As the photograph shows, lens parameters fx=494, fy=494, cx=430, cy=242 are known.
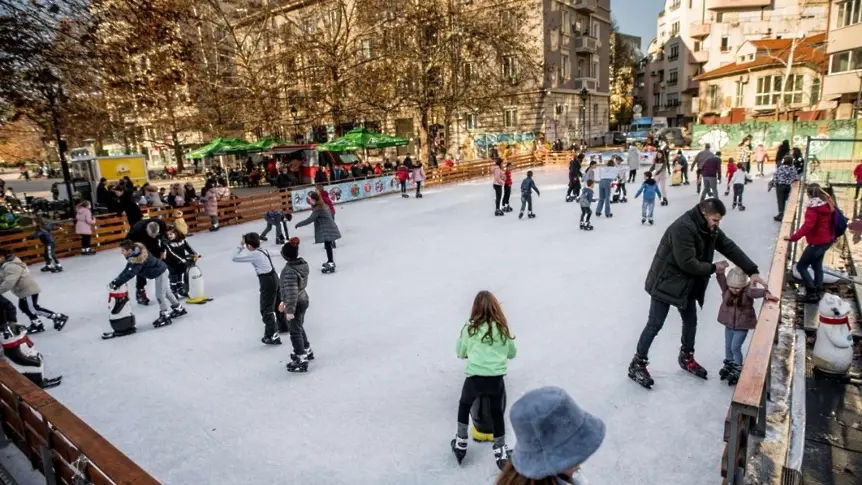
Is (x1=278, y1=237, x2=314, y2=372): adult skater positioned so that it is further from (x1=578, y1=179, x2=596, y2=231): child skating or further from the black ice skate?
(x1=578, y1=179, x2=596, y2=231): child skating

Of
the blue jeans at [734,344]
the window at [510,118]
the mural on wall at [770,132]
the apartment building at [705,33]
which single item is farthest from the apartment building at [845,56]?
the blue jeans at [734,344]

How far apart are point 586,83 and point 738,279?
3907 centimetres

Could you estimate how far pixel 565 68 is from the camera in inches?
1550

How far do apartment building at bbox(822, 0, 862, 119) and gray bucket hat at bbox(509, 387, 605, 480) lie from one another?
36643 millimetres

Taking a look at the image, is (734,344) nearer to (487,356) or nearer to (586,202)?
(487,356)

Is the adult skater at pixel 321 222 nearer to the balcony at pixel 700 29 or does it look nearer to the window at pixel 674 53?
the balcony at pixel 700 29

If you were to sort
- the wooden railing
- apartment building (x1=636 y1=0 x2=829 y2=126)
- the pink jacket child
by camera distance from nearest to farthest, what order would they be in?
the wooden railing, the pink jacket child, apartment building (x1=636 y1=0 x2=829 y2=126)

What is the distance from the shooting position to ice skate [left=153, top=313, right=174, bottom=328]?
690cm

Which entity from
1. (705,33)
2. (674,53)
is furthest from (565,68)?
(674,53)

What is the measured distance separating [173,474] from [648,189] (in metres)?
10.9

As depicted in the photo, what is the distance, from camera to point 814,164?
14.4 m

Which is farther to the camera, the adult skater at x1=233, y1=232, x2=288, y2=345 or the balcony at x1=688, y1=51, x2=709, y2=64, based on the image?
the balcony at x1=688, y1=51, x2=709, y2=64

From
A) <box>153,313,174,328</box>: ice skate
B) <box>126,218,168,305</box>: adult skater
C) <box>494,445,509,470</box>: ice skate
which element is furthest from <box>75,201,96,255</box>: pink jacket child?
<box>494,445,509,470</box>: ice skate

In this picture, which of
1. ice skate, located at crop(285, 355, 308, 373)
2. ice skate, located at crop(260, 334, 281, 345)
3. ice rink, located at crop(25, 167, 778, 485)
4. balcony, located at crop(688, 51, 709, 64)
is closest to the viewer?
ice rink, located at crop(25, 167, 778, 485)
